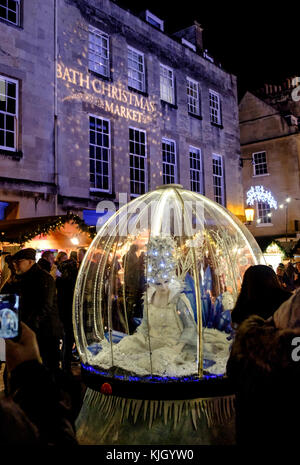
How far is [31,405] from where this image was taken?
1.48m

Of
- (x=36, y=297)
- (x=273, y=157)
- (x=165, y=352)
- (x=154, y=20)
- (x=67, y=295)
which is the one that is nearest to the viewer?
(x=165, y=352)

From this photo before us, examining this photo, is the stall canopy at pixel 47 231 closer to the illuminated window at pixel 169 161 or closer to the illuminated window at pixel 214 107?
the illuminated window at pixel 169 161

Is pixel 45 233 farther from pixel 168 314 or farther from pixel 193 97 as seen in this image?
pixel 193 97

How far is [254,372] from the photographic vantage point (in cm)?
191

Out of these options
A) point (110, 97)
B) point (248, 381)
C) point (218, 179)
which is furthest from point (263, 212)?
point (248, 381)

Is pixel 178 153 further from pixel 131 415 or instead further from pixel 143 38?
pixel 131 415

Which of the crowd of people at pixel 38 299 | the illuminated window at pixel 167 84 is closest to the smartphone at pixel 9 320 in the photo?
the crowd of people at pixel 38 299

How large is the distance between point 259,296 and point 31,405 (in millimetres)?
1650

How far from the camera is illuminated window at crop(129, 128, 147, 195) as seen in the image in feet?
50.1

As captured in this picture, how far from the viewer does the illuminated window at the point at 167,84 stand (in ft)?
55.8

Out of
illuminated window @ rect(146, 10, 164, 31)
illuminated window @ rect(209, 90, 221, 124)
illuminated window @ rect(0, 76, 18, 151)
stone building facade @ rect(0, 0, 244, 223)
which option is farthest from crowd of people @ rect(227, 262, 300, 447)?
illuminated window @ rect(209, 90, 221, 124)

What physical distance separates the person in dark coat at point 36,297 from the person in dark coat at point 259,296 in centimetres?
298
